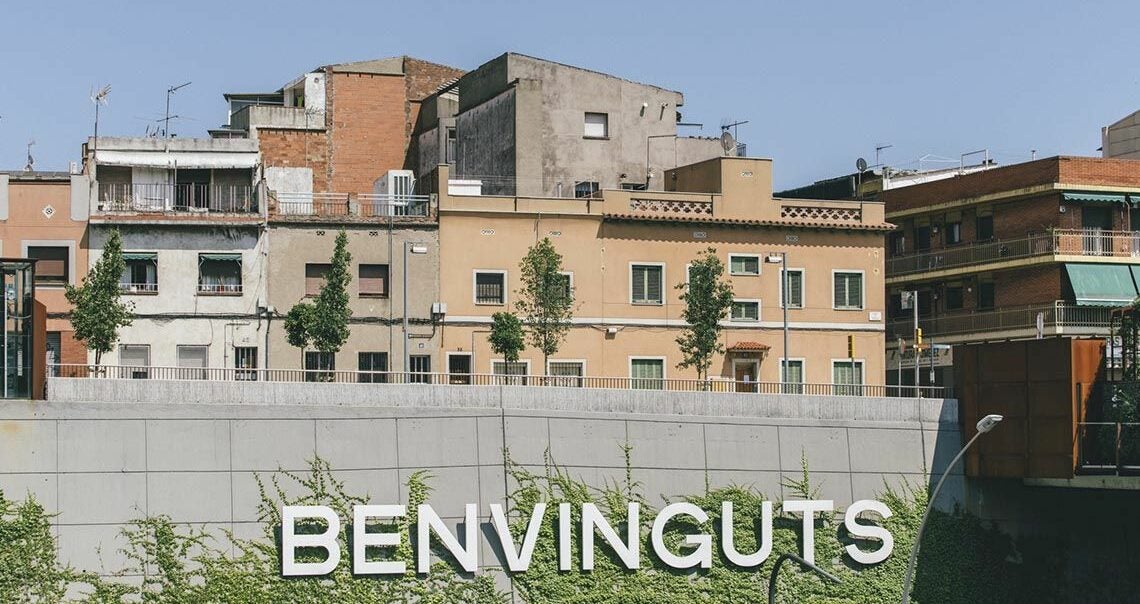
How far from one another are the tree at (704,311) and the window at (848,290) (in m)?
5.97

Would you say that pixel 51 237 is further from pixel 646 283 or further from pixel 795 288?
pixel 795 288

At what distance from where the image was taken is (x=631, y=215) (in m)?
73.4

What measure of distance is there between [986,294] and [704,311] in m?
19.0

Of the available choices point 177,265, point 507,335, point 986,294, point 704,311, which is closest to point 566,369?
point 507,335

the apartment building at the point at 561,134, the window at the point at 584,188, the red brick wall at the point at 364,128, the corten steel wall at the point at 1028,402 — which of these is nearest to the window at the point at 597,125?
the apartment building at the point at 561,134

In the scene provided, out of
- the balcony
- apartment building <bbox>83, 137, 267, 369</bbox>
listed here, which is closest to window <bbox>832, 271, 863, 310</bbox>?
the balcony

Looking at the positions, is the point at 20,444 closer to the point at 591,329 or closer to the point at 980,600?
the point at 591,329

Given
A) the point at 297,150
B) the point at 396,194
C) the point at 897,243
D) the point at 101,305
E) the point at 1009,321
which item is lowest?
the point at 1009,321

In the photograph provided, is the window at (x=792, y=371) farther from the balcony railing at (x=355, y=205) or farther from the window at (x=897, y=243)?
the window at (x=897, y=243)

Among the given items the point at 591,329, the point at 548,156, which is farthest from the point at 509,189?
the point at 591,329

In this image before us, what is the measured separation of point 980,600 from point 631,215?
20.1 meters

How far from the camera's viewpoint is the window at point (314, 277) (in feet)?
232

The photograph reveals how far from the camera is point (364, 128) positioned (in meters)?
84.9

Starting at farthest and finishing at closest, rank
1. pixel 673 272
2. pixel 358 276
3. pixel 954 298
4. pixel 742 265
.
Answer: pixel 954 298, pixel 742 265, pixel 673 272, pixel 358 276
